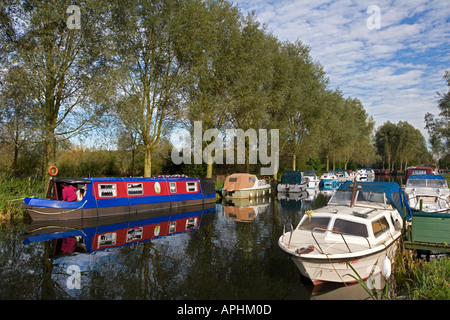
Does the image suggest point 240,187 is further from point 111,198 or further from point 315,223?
point 315,223

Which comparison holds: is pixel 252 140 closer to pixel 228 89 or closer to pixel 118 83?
pixel 228 89

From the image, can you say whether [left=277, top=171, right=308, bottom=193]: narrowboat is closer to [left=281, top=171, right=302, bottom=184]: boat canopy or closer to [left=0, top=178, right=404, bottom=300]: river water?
[left=281, top=171, right=302, bottom=184]: boat canopy

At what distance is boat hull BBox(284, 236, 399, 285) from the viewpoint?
7.72 meters

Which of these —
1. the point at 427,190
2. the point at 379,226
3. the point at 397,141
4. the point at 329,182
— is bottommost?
the point at 329,182

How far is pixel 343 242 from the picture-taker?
28.2 feet

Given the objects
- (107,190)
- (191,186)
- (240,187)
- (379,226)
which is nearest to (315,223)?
(379,226)

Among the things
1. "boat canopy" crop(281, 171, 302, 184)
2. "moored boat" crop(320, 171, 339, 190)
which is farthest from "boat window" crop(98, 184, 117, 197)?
"moored boat" crop(320, 171, 339, 190)

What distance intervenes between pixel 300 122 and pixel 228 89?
1598 cm

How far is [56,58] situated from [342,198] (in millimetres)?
17595

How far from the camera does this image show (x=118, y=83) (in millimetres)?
20234

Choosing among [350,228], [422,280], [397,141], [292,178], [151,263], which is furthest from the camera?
[397,141]

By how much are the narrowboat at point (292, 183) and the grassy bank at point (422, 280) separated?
23.5m

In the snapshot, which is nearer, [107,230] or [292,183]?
[107,230]

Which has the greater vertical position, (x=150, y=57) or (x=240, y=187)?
(x=150, y=57)
